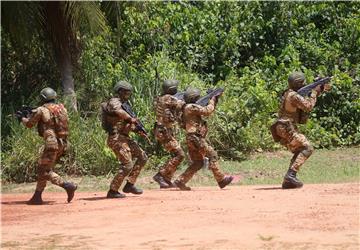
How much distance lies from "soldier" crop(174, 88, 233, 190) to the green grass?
5.35 feet

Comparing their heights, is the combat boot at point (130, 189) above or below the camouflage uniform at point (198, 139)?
below

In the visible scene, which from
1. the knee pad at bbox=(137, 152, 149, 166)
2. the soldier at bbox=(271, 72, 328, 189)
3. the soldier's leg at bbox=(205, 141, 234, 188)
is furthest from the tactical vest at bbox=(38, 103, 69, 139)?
the soldier at bbox=(271, 72, 328, 189)

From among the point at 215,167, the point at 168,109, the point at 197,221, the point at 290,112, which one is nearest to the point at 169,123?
the point at 168,109

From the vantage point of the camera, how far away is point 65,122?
35.1 ft

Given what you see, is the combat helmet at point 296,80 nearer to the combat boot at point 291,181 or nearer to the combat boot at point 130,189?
the combat boot at point 291,181

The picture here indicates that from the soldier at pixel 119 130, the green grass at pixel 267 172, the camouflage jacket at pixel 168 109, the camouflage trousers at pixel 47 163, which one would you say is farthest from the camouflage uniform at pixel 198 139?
the camouflage trousers at pixel 47 163

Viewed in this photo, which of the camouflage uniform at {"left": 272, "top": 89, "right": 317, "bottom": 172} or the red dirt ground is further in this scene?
the camouflage uniform at {"left": 272, "top": 89, "right": 317, "bottom": 172}

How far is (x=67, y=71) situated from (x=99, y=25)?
1802 mm

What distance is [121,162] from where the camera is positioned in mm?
10836

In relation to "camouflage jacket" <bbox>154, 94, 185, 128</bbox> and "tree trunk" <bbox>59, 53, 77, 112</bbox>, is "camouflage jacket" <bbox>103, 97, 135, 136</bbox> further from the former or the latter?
"tree trunk" <bbox>59, 53, 77, 112</bbox>

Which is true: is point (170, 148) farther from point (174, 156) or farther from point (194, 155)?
point (194, 155)

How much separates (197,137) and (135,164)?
3.30ft

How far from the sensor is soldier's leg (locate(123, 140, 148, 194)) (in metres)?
11.1

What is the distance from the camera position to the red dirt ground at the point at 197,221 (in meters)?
7.21
